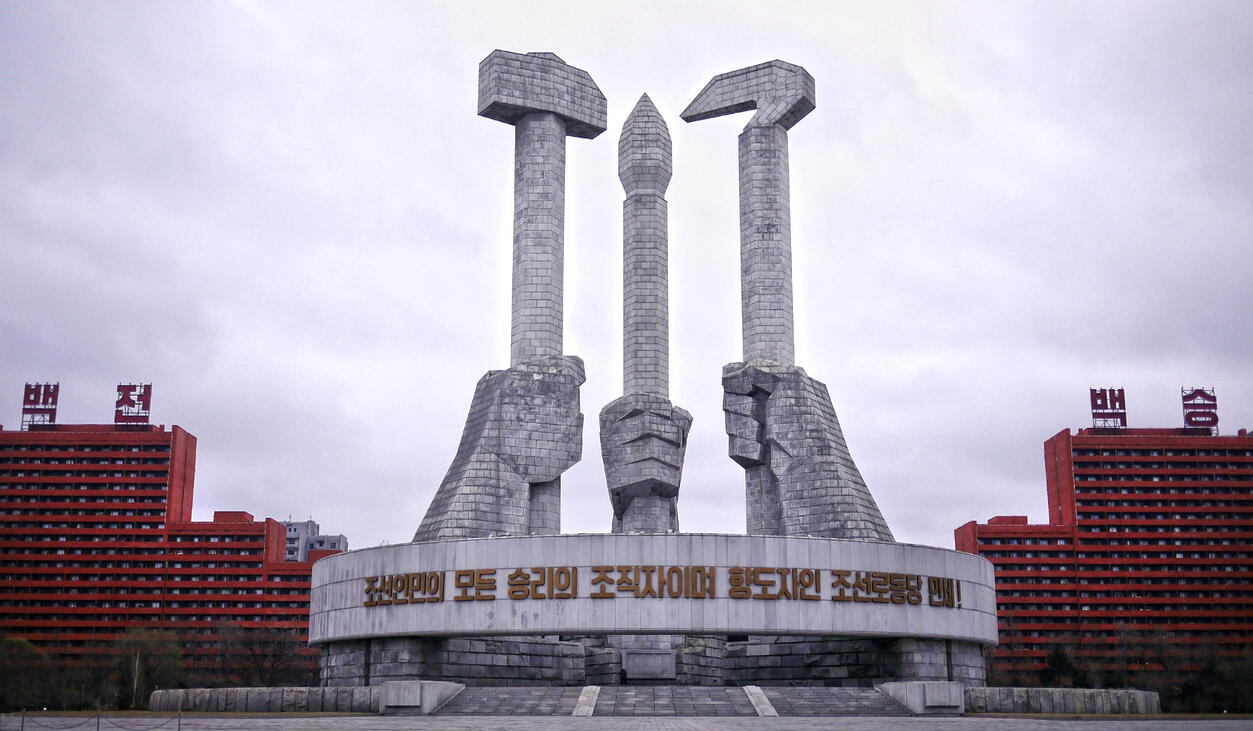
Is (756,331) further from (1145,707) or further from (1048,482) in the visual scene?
(1048,482)

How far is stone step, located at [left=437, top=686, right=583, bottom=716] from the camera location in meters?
40.8

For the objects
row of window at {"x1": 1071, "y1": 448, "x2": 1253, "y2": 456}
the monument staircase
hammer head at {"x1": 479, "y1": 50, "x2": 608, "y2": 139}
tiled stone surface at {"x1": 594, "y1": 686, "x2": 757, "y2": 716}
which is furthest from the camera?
row of window at {"x1": 1071, "y1": 448, "x2": 1253, "y2": 456}

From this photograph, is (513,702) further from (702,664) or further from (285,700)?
(702,664)

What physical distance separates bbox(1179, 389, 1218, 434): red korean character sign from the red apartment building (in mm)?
81146

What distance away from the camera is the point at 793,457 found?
57594 millimetres

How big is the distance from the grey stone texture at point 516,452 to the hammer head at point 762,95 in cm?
1408

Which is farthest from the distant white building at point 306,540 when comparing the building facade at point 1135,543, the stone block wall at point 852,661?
the stone block wall at point 852,661

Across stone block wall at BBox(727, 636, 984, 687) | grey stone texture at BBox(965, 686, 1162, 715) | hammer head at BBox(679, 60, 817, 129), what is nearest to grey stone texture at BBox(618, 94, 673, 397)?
hammer head at BBox(679, 60, 817, 129)

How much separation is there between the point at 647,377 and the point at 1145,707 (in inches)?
977

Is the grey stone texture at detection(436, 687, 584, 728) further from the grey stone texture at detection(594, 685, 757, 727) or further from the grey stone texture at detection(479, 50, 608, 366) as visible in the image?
the grey stone texture at detection(479, 50, 608, 366)

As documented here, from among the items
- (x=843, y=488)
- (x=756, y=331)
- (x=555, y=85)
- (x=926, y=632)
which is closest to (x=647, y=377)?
(x=756, y=331)

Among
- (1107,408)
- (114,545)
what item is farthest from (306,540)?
(1107,408)

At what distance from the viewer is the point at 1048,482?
12588 cm

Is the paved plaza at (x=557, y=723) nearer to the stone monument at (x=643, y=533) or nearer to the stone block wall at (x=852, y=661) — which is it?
the stone monument at (x=643, y=533)
